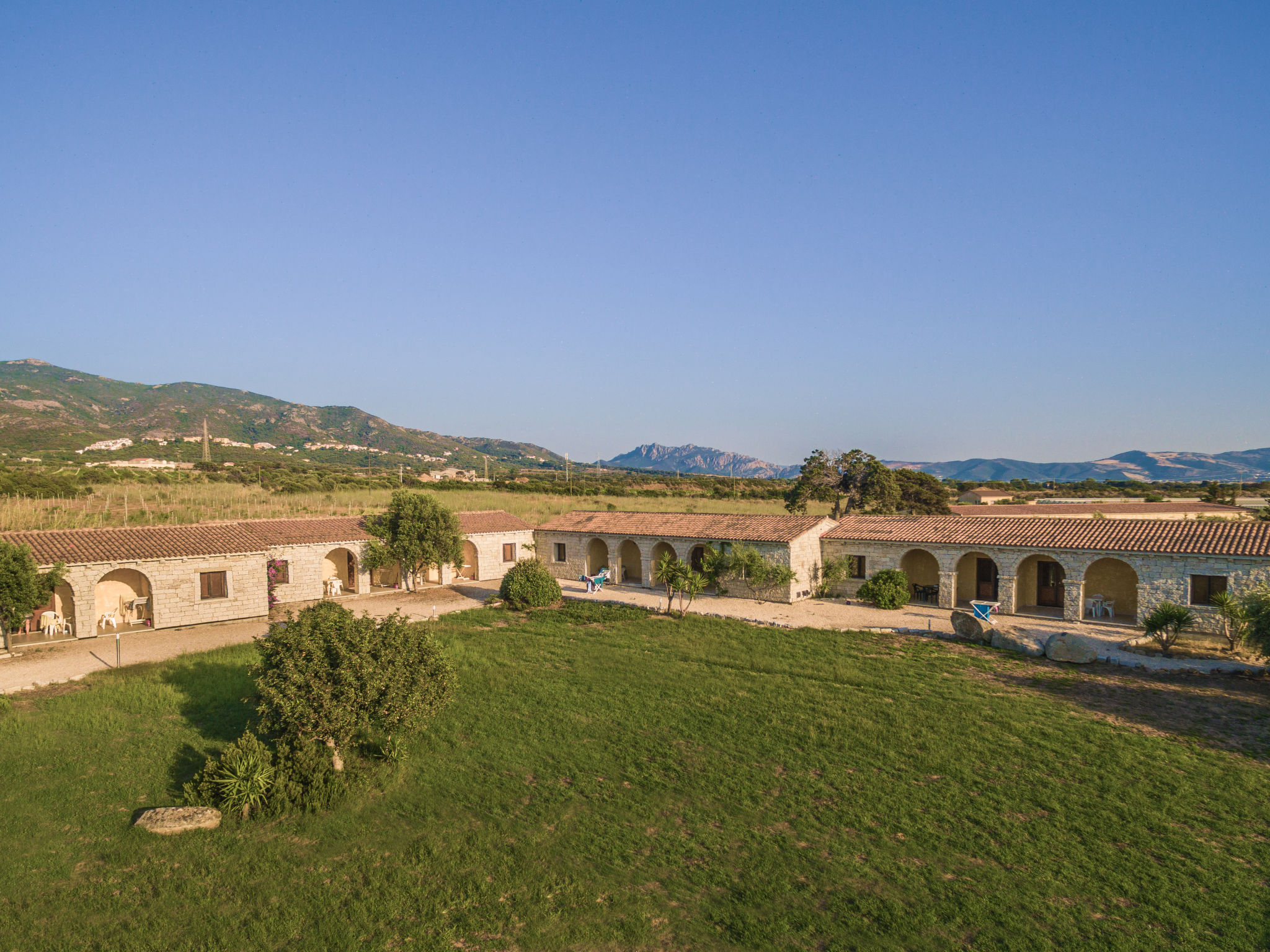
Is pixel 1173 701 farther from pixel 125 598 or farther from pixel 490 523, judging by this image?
pixel 125 598

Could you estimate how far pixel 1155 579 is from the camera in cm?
2106

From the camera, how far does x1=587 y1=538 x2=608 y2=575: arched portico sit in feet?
112

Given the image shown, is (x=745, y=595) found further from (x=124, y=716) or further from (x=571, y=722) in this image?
(x=124, y=716)

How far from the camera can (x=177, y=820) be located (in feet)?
30.9

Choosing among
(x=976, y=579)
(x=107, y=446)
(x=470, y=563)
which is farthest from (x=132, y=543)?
(x=107, y=446)

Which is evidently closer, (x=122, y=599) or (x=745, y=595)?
(x=122, y=599)

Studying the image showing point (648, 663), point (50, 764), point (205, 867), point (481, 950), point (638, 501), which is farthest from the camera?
point (638, 501)

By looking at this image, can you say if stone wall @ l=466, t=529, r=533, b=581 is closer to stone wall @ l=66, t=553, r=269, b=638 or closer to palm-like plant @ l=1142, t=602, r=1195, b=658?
stone wall @ l=66, t=553, r=269, b=638

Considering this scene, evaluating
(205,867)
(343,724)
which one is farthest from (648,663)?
(205,867)

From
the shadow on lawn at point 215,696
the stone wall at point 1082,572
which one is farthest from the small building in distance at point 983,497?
the shadow on lawn at point 215,696

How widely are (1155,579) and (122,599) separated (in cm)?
3475

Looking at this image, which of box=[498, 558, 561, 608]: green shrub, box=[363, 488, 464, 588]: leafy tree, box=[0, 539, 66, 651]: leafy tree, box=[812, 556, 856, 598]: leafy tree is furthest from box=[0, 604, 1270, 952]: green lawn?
box=[363, 488, 464, 588]: leafy tree

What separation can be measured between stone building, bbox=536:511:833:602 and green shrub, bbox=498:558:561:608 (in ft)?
19.7

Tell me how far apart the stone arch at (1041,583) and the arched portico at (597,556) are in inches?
720
